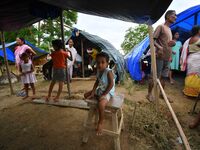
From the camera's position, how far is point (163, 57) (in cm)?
339

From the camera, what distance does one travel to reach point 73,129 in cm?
253

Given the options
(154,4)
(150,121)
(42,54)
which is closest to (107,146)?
(150,121)

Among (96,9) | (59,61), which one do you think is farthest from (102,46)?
(96,9)

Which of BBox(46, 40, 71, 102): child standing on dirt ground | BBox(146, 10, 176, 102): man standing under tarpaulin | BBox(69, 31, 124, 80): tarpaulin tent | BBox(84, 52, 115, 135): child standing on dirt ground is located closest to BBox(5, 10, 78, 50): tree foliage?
BBox(69, 31, 124, 80): tarpaulin tent

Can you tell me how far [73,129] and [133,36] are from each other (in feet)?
45.7

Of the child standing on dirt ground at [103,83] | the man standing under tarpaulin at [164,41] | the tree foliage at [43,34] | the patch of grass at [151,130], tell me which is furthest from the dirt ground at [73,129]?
the tree foliage at [43,34]

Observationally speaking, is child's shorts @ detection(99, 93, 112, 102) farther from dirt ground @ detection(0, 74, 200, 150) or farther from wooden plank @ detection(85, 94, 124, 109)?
dirt ground @ detection(0, 74, 200, 150)

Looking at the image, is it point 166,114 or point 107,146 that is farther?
point 166,114

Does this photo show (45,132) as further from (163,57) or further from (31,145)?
(163,57)

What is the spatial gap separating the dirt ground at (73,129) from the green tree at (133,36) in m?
12.0

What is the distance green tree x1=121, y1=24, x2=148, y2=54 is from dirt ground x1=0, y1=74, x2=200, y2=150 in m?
12.0

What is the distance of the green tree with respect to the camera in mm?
14555

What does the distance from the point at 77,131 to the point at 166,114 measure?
173cm

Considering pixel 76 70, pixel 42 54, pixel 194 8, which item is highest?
pixel 194 8
